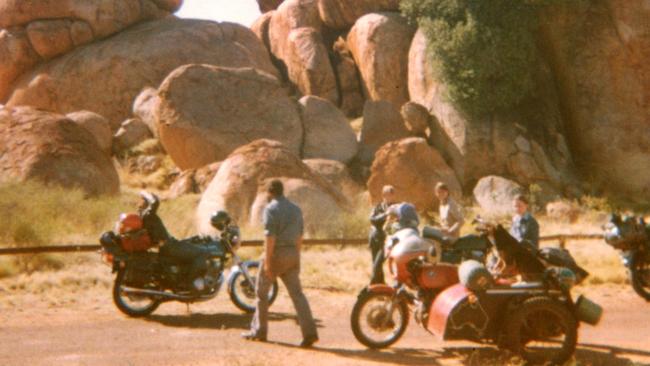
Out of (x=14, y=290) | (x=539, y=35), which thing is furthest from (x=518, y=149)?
(x=14, y=290)

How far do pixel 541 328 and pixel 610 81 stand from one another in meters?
23.4

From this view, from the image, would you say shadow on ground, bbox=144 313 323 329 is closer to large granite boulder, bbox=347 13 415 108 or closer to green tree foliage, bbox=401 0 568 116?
green tree foliage, bbox=401 0 568 116

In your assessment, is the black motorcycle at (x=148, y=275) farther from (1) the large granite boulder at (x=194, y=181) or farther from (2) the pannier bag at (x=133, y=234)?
(1) the large granite boulder at (x=194, y=181)

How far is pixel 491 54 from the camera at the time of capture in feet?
98.7

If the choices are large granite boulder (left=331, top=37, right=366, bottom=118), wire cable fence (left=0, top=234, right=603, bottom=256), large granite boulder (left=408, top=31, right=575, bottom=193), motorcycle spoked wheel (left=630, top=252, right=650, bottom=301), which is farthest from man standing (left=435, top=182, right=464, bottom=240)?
large granite boulder (left=331, top=37, right=366, bottom=118)

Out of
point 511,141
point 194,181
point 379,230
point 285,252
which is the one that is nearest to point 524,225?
point 379,230

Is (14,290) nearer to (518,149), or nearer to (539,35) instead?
(518,149)

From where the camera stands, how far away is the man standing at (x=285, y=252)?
373 inches

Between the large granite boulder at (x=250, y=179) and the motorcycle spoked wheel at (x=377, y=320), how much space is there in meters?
10.7

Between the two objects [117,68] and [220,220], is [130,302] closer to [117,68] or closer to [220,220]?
[220,220]

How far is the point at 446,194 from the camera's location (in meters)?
12.6

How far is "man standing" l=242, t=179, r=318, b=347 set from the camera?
9.48 m

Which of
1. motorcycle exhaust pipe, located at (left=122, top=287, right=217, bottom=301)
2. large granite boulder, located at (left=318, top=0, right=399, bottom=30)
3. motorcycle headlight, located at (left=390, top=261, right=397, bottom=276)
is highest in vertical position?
large granite boulder, located at (left=318, top=0, right=399, bottom=30)

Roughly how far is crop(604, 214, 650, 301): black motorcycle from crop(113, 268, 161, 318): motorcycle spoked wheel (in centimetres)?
677
